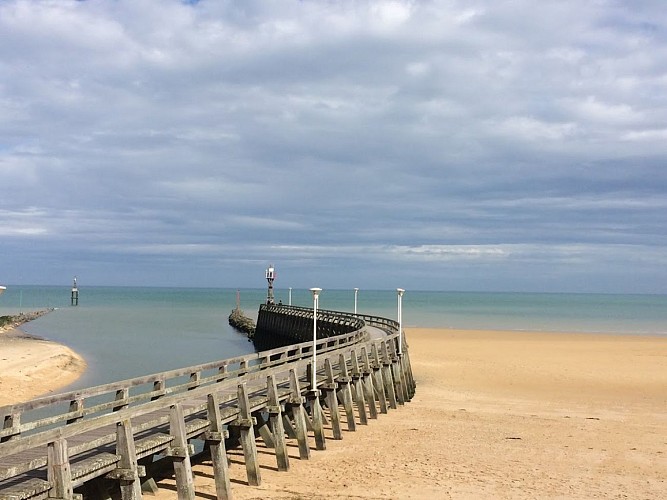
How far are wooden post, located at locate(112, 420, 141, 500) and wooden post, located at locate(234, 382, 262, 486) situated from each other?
2.88m

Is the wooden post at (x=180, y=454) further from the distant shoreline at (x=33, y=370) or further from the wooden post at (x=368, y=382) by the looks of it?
the distant shoreline at (x=33, y=370)

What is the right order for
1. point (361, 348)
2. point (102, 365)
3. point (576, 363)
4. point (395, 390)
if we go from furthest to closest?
point (102, 365), point (576, 363), point (395, 390), point (361, 348)

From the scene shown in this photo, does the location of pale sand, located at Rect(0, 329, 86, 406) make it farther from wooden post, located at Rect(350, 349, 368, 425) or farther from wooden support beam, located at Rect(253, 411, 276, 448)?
wooden support beam, located at Rect(253, 411, 276, 448)

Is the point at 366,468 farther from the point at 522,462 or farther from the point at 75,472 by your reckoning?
→ the point at 75,472

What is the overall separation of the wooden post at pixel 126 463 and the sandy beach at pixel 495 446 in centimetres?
246

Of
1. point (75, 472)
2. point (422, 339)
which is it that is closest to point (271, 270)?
point (422, 339)

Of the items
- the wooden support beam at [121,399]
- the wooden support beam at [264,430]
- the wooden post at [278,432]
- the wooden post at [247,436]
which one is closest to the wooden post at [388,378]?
the wooden support beam at [264,430]

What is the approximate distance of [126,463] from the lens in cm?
798

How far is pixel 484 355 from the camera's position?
118 feet

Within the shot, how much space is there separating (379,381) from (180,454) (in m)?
9.87

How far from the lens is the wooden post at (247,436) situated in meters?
10.8

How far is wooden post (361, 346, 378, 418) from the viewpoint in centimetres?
1708

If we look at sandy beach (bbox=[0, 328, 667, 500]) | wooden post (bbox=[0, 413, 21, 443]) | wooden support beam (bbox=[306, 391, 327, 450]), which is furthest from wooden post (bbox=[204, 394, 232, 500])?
wooden support beam (bbox=[306, 391, 327, 450])

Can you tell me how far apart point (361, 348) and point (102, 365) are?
21754mm
